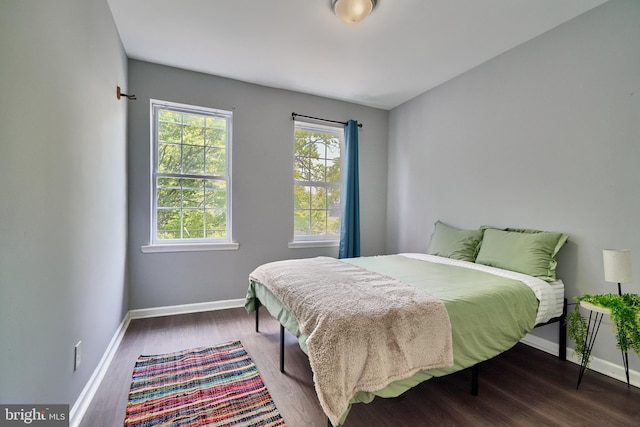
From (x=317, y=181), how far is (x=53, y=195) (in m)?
2.89

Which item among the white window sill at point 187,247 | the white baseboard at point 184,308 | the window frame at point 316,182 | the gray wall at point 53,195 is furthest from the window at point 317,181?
the gray wall at point 53,195

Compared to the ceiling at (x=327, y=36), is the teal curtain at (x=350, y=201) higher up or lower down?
lower down

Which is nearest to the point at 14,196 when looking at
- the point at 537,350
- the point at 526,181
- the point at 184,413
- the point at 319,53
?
the point at 184,413

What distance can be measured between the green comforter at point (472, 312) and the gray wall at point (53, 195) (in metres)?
1.12

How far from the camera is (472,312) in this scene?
163 cm

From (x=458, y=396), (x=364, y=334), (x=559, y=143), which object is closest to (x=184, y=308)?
(x=364, y=334)

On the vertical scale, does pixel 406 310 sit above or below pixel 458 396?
above

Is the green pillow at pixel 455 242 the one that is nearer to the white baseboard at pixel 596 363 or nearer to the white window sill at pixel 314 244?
the white baseboard at pixel 596 363

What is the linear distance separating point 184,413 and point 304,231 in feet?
8.08

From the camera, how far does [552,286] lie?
2.08 meters

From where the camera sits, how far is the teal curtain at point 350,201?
3768 millimetres

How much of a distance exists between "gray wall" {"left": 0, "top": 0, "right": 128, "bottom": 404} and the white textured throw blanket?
111cm

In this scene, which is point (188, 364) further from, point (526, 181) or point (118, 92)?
point (526, 181)

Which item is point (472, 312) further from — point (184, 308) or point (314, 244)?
point (184, 308)
